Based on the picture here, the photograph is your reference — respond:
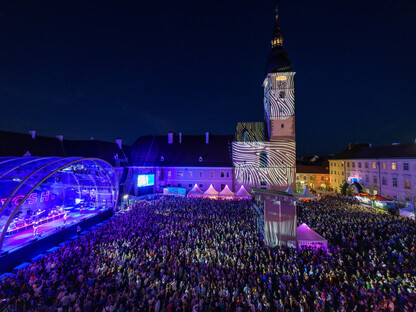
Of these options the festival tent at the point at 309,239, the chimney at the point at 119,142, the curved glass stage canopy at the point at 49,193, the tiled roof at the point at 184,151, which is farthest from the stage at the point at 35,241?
the chimney at the point at 119,142

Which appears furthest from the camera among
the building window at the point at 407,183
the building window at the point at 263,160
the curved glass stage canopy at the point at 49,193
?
the building window at the point at 263,160

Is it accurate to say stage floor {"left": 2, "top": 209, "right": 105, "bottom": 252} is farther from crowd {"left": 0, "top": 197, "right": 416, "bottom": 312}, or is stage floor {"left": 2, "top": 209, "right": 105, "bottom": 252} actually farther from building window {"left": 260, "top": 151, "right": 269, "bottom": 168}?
building window {"left": 260, "top": 151, "right": 269, "bottom": 168}

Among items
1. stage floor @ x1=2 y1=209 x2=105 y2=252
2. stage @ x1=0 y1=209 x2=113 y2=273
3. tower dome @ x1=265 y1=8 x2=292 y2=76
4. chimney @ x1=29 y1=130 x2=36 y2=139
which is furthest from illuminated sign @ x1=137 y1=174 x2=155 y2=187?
tower dome @ x1=265 y1=8 x2=292 y2=76

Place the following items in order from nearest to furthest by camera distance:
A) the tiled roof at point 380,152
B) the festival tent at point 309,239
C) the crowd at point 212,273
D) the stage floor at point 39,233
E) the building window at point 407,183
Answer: the crowd at point 212,273 → the festival tent at point 309,239 → the stage floor at point 39,233 → the building window at point 407,183 → the tiled roof at point 380,152

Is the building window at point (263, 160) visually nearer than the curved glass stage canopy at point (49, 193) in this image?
No

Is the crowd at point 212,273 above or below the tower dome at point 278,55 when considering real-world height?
below

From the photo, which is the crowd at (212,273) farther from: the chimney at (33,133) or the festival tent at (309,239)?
the chimney at (33,133)

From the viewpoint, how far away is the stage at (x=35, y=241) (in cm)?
1189

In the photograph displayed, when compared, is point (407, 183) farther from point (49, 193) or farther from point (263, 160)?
point (49, 193)

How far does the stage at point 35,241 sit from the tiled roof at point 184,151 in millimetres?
17402

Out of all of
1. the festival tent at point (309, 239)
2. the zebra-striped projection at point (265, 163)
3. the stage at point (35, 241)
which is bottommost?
the stage at point (35, 241)

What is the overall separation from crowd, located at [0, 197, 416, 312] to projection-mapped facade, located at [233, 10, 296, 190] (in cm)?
1619

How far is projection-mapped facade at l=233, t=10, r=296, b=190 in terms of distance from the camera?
3172 cm

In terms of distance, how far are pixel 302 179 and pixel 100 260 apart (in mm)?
49389
